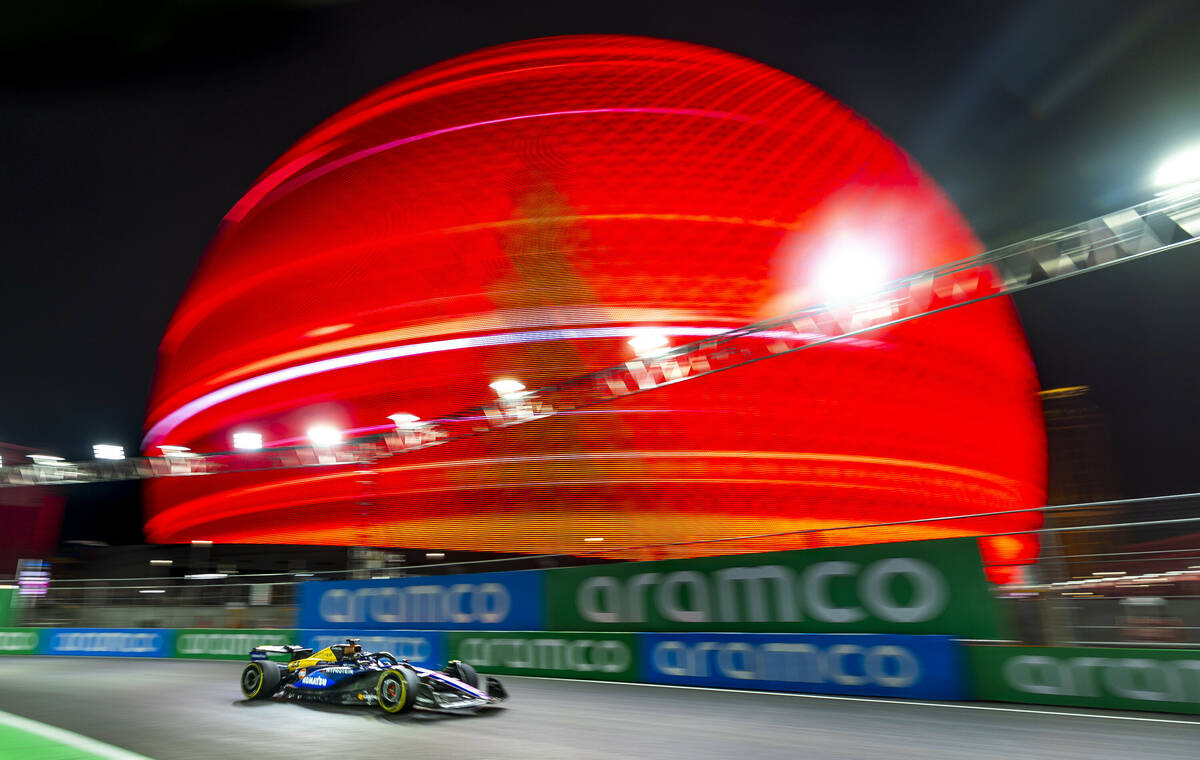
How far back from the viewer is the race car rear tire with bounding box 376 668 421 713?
6180 millimetres

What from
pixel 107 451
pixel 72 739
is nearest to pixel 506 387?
pixel 72 739

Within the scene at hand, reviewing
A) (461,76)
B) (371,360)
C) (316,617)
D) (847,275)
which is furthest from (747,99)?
(316,617)

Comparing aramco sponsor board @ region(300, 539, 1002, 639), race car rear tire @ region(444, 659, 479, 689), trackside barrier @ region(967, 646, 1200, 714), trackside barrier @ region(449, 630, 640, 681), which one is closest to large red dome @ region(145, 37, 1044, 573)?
aramco sponsor board @ region(300, 539, 1002, 639)

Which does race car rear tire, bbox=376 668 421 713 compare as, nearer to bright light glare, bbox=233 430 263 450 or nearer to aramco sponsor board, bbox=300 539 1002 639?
aramco sponsor board, bbox=300 539 1002 639

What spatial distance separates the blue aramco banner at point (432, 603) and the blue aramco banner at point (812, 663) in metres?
2.26

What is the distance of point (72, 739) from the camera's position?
4879mm

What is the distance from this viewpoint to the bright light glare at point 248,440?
17.1m

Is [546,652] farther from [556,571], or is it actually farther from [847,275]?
[847,275]

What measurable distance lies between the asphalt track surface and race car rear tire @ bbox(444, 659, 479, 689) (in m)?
0.49

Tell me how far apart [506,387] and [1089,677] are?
10.9 metres

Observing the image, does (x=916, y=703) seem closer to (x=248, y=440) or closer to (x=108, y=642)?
(x=248, y=440)

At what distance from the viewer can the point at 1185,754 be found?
13.6 ft

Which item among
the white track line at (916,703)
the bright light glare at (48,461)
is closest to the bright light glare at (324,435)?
the white track line at (916,703)

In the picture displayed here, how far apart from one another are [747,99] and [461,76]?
28.6ft
